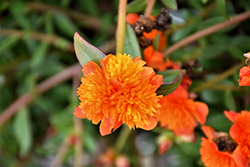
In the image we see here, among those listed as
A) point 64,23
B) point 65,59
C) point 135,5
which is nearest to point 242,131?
point 135,5

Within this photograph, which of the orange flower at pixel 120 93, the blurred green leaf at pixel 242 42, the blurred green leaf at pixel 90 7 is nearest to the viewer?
the orange flower at pixel 120 93

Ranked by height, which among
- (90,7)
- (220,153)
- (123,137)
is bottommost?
(123,137)

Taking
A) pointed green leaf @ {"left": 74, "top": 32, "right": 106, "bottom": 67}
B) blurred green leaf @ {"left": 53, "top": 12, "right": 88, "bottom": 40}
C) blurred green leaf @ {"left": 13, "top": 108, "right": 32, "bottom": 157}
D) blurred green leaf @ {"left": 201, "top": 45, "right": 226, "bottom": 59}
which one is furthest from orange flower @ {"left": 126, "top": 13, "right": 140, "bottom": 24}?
blurred green leaf @ {"left": 13, "top": 108, "right": 32, "bottom": 157}

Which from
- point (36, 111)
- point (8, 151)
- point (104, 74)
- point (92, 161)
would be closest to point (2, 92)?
point (36, 111)

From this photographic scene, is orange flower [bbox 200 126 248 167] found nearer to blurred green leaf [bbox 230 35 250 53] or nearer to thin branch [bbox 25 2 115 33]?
blurred green leaf [bbox 230 35 250 53]

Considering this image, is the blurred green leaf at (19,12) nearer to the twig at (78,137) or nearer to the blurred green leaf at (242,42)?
the twig at (78,137)

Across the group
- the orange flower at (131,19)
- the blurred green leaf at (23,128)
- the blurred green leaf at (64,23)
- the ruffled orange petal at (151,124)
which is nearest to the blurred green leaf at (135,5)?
the orange flower at (131,19)

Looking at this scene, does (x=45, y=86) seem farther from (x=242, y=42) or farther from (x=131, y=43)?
(x=242, y=42)

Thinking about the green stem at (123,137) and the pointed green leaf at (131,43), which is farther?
the green stem at (123,137)
